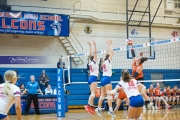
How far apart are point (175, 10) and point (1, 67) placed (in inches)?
553

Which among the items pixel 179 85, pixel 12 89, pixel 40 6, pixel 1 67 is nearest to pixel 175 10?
pixel 179 85

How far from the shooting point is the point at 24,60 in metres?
19.1

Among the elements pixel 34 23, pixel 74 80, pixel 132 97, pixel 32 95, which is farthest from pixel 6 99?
pixel 74 80

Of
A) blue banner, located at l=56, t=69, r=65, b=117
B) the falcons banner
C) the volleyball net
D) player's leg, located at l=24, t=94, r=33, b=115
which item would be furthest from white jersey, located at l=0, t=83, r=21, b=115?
the volleyball net

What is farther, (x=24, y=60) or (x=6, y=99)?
(x=24, y=60)

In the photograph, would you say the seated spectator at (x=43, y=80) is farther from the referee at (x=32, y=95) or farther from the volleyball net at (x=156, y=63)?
the volleyball net at (x=156, y=63)

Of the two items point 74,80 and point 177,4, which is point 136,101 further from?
point 177,4

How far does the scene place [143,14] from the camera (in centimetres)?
2192

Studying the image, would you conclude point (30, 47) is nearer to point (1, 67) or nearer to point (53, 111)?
point (1, 67)

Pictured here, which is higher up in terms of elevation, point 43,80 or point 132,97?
point 132,97

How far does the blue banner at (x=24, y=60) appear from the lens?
1867 cm

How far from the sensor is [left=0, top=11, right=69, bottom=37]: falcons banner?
1728 centimetres

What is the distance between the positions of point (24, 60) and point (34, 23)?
8.53 feet

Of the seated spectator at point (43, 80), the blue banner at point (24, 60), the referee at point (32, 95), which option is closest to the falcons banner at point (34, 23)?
the blue banner at point (24, 60)
